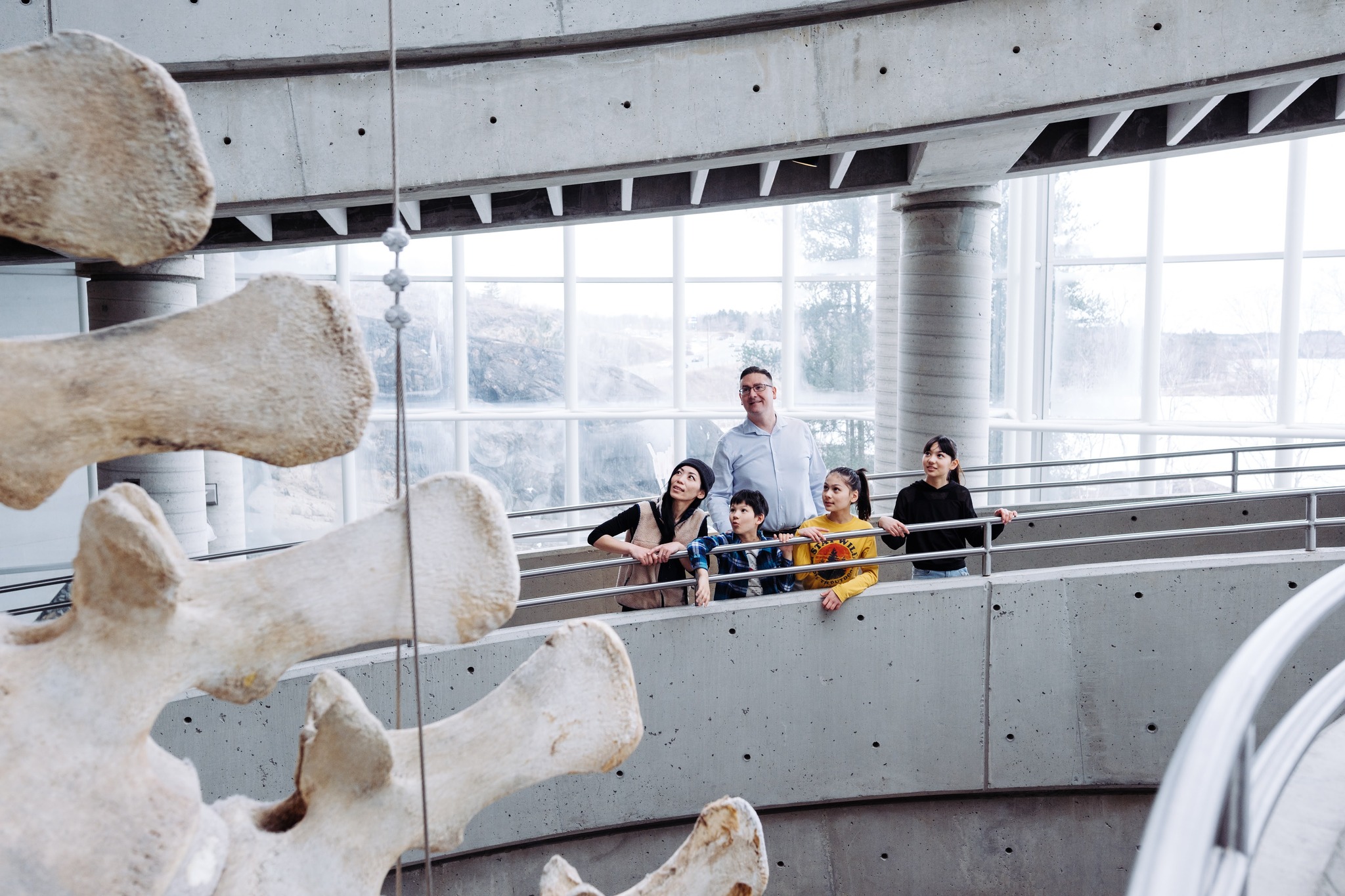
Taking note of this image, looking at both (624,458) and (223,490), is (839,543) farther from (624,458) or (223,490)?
(624,458)

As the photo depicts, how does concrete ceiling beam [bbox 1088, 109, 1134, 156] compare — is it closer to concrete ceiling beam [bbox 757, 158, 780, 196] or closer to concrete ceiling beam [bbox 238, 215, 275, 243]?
concrete ceiling beam [bbox 757, 158, 780, 196]

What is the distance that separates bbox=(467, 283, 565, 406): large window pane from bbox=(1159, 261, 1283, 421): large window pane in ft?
34.9

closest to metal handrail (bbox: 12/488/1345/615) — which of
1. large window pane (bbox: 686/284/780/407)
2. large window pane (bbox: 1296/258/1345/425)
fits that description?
large window pane (bbox: 1296/258/1345/425)

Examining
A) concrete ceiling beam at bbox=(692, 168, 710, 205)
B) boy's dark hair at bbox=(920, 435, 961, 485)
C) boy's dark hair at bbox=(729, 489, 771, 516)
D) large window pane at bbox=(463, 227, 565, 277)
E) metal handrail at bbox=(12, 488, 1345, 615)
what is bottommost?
metal handrail at bbox=(12, 488, 1345, 615)

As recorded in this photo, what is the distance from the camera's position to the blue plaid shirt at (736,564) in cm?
677

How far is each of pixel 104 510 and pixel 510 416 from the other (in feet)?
59.6

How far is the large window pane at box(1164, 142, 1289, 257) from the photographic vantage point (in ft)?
54.1

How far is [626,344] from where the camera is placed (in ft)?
65.1

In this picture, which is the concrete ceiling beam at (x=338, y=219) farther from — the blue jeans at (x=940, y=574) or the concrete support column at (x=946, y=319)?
the blue jeans at (x=940, y=574)

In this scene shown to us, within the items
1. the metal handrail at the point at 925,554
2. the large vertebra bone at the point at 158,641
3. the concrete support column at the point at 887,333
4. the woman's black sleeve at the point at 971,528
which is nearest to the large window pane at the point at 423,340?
the concrete support column at the point at 887,333

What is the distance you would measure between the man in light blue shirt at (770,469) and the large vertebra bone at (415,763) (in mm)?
4482

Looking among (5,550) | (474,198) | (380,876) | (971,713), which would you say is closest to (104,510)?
(380,876)

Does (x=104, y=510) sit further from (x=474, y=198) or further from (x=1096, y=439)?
(x=1096, y=439)

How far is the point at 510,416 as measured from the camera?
19875 mm
